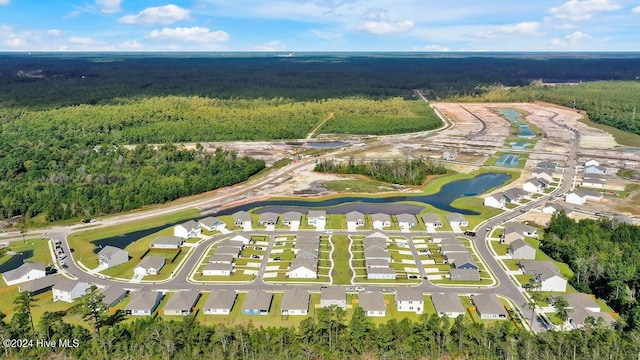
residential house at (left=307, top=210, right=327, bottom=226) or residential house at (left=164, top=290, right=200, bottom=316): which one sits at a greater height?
residential house at (left=307, top=210, right=327, bottom=226)

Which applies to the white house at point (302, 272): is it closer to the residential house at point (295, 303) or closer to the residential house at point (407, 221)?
the residential house at point (295, 303)

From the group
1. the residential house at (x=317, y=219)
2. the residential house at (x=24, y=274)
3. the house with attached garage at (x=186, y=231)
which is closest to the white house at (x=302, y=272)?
the residential house at (x=317, y=219)

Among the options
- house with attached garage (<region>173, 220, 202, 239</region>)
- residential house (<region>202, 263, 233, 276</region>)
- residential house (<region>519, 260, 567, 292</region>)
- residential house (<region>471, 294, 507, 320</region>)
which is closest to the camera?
residential house (<region>471, 294, 507, 320</region>)

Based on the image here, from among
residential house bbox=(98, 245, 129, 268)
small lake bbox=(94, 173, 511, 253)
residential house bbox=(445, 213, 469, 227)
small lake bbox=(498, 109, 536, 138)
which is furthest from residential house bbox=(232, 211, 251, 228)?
small lake bbox=(498, 109, 536, 138)

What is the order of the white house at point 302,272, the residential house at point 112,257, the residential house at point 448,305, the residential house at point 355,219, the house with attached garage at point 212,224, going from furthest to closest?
the residential house at point 355,219 → the house with attached garage at point 212,224 → the residential house at point 112,257 → the white house at point 302,272 → the residential house at point 448,305

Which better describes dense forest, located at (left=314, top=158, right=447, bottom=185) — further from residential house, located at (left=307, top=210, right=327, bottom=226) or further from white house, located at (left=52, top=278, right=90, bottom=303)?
white house, located at (left=52, top=278, right=90, bottom=303)

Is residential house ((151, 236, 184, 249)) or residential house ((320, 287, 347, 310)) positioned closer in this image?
residential house ((320, 287, 347, 310))

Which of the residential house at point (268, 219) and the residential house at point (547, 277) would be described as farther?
the residential house at point (268, 219)
